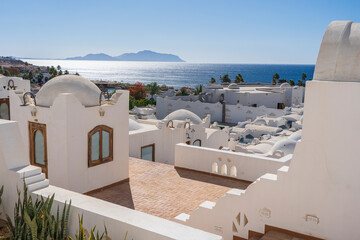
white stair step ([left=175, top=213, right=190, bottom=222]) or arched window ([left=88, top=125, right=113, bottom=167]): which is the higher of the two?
arched window ([left=88, top=125, right=113, bottom=167])

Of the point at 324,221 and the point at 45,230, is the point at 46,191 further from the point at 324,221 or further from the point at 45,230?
the point at 324,221

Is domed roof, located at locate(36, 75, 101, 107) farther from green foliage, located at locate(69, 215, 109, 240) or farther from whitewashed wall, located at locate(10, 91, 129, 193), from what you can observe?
green foliage, located at locate(69, 215, 109, 240)

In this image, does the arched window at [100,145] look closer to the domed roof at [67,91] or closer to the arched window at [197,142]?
the domed roof at [67,91]

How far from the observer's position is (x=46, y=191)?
20.5ft

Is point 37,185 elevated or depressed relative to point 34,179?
depressed

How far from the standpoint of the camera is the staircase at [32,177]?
6.21 meters

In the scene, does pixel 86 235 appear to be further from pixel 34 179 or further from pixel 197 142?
pixel 197 142

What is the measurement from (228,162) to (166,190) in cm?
236

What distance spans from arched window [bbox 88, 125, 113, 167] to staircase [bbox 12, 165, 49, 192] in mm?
3660

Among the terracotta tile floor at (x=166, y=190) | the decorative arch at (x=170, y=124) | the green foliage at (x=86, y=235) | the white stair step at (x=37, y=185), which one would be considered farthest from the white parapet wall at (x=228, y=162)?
the green foliage at (x=86, y=235)

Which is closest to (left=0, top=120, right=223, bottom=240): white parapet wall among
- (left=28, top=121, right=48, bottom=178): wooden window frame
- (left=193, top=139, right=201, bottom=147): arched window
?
(left=28, top=121, right=48, bottom=178): wooden window frame

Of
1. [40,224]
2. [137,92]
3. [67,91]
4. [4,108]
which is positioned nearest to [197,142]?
[4,108]

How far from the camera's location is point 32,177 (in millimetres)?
6293

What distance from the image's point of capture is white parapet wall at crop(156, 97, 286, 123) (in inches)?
1766
